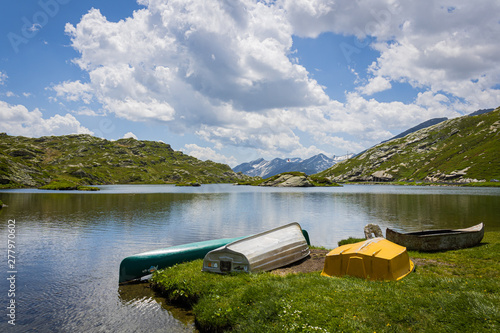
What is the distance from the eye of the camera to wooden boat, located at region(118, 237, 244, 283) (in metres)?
18.3

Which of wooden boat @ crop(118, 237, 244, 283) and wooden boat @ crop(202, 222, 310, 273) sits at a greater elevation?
wooden boat @ crop(202, 222, 310, 273)

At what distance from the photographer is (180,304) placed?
15.0 meters

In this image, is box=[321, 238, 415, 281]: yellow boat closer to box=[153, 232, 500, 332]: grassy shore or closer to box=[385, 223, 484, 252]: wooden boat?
box=[153, 232, 500, 332]: grassy shore

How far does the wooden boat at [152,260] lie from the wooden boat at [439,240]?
56.0 ft

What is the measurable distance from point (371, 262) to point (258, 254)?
261 inches

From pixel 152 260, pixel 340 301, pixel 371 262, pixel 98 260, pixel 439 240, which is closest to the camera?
pixel 340 301

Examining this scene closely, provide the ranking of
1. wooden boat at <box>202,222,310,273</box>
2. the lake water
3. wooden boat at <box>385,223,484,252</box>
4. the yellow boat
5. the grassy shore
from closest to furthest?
the grassy shore → the lake water → the yellow boat → wooden boat at <box>202,222,310,273</box> → wooden boat at <box>385,223,484,252</box>

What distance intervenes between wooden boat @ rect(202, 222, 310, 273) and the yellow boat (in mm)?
3655

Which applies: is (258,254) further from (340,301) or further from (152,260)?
(152,260)

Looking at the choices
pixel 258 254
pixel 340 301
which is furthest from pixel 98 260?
pixel 340 301

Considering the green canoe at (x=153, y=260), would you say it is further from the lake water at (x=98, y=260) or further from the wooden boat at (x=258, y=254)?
the wooden boat at (x=258, y=254)

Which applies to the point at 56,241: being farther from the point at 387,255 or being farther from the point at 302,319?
the point at 387,255

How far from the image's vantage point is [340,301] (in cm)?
1123

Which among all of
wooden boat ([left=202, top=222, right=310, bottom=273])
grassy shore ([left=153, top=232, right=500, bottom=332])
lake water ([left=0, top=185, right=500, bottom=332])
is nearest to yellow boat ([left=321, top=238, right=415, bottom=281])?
grassy shore ([left=153, top=232, right=500, bottom=332])
